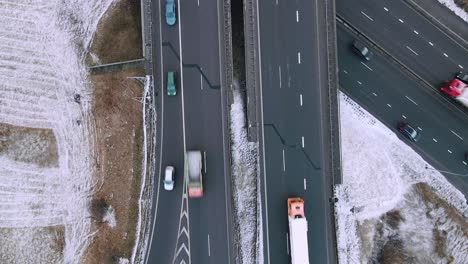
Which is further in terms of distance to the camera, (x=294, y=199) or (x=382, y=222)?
(x=382, y=222)

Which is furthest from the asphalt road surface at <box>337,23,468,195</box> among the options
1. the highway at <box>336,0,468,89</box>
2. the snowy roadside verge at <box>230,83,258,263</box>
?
the snowy roadside verge at <box>230,83,258,263</box>

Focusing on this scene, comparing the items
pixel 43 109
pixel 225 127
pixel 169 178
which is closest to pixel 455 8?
pixel 225 127

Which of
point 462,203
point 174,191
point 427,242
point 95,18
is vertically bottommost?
point 427,242

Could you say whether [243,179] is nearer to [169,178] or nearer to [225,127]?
[225,127]

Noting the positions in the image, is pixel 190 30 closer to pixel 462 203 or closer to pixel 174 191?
pixel 174 191

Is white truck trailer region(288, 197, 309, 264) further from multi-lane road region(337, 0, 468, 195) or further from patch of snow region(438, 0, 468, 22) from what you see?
patch of snow region(438, 0, 468, 22)

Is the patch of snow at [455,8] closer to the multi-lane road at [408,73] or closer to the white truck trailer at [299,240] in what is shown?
the multi-lane road at [408,73]

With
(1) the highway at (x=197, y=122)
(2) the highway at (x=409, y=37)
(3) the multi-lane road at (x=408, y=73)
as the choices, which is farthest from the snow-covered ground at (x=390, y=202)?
(1) the highway at (x=197, y=122)

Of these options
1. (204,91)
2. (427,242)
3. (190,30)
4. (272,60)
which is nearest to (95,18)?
(190,30)
